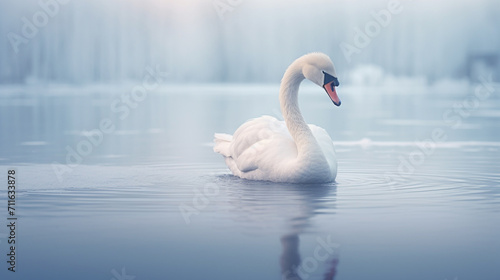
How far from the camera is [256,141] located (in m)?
9.38

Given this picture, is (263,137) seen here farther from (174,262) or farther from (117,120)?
→ (117,120)

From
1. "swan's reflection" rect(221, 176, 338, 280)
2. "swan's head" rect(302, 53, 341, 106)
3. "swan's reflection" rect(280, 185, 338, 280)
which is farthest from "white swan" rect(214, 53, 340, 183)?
"swan's reflection" rect(280, 185, 338, 280)

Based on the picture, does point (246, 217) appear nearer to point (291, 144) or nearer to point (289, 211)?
point (289, 211)

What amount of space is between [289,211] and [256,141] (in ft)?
8.58

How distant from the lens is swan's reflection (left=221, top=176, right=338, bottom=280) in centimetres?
488

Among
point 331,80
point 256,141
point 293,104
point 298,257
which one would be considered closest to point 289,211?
point 298,257

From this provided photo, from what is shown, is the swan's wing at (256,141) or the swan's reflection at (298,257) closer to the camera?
the swan's reflection at (298,257)

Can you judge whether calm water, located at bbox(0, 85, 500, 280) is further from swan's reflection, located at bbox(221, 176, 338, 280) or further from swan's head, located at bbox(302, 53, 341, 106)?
swan's head, located at bbox(302, 53, 341, 106)

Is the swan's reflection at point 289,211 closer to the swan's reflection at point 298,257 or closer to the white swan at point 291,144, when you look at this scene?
the swan's reflection at point 298,257

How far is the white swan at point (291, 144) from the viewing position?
340 inches

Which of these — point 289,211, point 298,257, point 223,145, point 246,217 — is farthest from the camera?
point 223,145

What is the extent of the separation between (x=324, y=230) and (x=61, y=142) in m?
8.41

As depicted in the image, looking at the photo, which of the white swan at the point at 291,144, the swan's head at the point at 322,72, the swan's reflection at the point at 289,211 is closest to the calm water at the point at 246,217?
the swan's reflection at the point at 289,211

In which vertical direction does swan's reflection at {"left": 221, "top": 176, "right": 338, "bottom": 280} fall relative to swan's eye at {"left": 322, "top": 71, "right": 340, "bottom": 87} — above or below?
below
